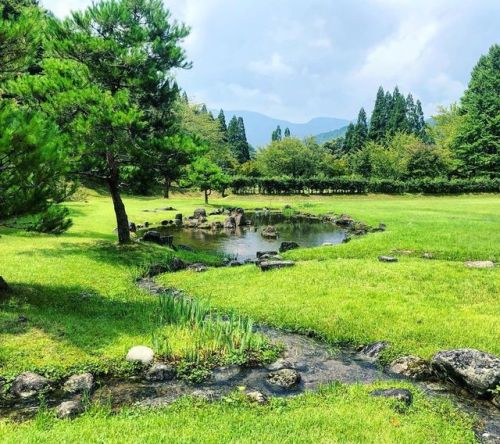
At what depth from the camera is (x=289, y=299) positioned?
46.7 ft

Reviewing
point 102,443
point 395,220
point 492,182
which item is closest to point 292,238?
point 395,220

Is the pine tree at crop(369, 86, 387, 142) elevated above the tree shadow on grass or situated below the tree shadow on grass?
above

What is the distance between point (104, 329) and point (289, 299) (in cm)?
581

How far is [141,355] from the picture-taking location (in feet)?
32.1

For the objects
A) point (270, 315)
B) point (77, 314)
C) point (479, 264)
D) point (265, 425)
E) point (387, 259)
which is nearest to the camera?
point (265, 425)

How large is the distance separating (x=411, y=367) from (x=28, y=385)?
25.9 ft

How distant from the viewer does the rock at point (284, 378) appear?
904 centimetres

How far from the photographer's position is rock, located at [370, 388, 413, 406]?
8084mm

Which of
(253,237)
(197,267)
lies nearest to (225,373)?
(197,267)

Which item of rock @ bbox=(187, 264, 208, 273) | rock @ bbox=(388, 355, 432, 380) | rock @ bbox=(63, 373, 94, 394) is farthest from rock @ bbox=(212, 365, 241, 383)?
rock @ bbox=(187, 264, 208, 273)

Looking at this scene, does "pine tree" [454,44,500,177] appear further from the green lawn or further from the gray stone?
the gray stone

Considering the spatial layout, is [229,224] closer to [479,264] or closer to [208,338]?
[479,264]

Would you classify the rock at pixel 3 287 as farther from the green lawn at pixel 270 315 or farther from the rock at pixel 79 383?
the rock at pixel 79 383

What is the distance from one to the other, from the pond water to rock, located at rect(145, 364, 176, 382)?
1506cm
